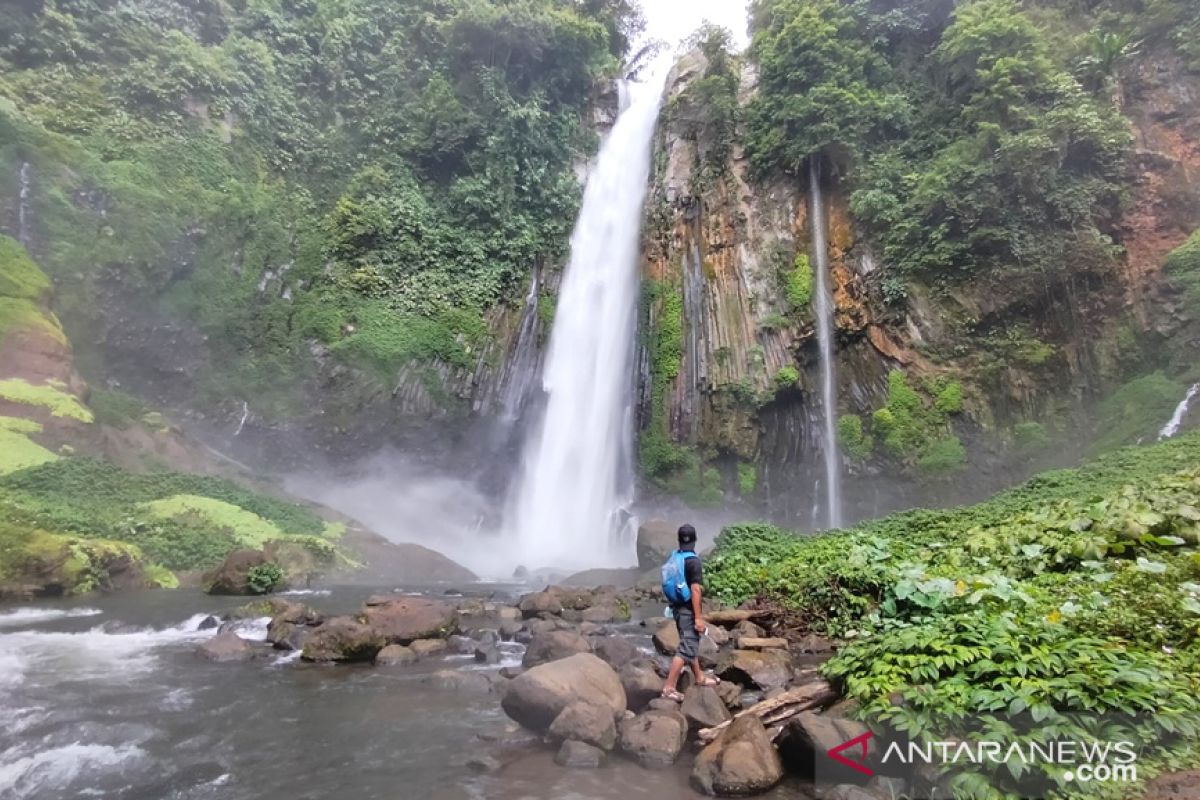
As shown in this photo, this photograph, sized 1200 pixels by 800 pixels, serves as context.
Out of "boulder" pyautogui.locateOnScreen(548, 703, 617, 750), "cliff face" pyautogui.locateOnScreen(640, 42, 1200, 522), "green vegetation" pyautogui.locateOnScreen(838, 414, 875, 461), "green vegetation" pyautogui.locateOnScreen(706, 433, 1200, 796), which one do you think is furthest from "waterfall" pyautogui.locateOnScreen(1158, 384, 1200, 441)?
"boulder" pyautogui.locateOnScreen(548, 703, 617, 750)

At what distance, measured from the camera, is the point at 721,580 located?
12273mm

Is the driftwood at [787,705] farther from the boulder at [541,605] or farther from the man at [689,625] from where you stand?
the boulder at [541,605]

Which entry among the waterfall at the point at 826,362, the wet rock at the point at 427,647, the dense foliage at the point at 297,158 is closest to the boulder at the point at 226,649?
the wet rock at the point at 427,647

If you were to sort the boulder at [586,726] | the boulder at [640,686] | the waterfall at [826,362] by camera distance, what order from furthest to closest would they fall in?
the waterfall at [826,362] → the boulder at [640,686] → the boulder at [586,726]

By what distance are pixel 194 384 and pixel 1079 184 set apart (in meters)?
27.5

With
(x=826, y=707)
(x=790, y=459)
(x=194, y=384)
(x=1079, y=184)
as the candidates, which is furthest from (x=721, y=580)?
(x=194, y=384)

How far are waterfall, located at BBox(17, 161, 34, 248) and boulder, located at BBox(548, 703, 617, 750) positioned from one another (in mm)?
22891

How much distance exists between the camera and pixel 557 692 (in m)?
5.54

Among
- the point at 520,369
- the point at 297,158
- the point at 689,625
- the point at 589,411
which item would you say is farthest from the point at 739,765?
the point at 297,158

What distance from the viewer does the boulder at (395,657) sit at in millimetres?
8133

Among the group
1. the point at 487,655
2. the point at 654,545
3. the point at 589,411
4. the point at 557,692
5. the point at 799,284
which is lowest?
the point at 487,655

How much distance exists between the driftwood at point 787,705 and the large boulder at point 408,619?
501 cm

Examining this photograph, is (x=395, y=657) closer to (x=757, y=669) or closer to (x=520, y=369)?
(x=757, y=669)

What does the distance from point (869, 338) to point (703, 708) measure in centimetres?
1710
